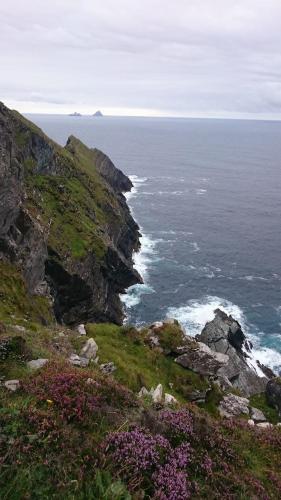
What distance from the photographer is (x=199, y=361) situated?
34344 millimetres

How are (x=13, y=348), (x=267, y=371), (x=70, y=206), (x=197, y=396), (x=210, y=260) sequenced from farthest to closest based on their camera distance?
(x=210, y=260), (x=70, y=206), (x=267, y=371), (x=197, y=396), (x=13, y=348)

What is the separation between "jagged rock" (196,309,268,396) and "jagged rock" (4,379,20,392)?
3092 centimetres

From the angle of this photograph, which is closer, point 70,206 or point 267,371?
point 267,371

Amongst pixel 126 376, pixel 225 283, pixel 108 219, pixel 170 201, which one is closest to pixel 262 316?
pixel 225 283

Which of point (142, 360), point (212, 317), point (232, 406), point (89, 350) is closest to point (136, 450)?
point (89, 350)

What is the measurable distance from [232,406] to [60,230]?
155 ft

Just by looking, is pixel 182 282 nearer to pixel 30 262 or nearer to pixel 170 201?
pixel 30 262

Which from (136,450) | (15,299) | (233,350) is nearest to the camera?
(136,450)

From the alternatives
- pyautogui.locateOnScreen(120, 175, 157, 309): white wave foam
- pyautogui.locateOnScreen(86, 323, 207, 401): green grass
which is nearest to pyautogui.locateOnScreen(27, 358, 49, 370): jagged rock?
pyautogui.locateOnScreen(86, 323, 207, 401): green grass

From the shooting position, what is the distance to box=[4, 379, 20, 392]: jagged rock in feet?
37.3

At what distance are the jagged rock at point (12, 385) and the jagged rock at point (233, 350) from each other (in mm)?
30917

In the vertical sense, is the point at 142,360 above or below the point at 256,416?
above

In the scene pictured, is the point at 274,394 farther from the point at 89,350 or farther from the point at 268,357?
the point at 268,357

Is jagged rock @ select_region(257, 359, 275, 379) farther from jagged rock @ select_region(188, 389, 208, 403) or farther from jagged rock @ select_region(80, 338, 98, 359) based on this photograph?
jagged rock @ select_region(80, 338, 98, 359)
